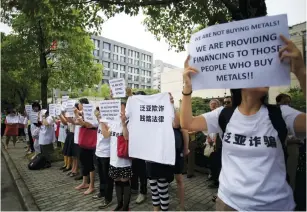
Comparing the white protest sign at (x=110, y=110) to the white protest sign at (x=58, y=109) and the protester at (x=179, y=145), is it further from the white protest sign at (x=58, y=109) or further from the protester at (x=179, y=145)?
the white protest sign at (x=58, y=109)

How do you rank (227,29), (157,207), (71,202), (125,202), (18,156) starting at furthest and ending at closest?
(18,156), (71,202), (125,202), (157,207), (227,29)

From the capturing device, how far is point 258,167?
Answer: 1837 millimetres

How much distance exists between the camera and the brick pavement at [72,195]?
4860 millimetres

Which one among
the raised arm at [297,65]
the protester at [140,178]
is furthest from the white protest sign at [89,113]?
the raised arm at [297,65]

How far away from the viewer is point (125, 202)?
4418 mm

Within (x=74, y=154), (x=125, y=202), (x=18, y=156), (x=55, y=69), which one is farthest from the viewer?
(x=55, y=69)

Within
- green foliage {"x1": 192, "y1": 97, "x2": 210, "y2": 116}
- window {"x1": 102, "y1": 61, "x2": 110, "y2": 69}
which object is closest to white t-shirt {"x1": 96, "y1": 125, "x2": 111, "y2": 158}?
green foliage {"x1": 192, "y1": 97, "x2": 210, "y2": 116}

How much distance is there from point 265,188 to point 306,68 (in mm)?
833

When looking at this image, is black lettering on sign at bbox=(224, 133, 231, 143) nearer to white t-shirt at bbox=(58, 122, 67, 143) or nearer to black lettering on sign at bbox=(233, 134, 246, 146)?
black lettering on sign at bbox=(233, 134, 246, 146)

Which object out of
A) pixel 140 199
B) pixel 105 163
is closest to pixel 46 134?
pixel 105 163

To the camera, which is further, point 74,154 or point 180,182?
point 74,154

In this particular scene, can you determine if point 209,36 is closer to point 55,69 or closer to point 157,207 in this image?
point 157,207

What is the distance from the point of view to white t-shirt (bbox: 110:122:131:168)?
435 centimetres

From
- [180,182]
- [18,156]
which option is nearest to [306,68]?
[180,182]
